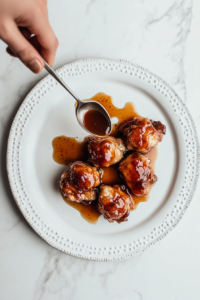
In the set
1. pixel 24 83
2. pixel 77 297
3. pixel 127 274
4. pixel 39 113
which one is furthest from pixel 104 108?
pixel 77 297

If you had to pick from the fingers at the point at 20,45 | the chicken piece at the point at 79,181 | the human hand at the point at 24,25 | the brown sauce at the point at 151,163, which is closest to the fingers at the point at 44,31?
the human hand at the point at 24,25

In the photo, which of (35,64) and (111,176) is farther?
(111,176)

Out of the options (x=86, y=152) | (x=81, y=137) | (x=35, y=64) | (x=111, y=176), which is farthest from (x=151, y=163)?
(x=35, y=64)

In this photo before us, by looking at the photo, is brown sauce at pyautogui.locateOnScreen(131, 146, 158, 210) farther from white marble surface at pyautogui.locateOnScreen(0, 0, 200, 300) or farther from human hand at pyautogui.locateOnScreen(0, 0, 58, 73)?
human hand at pyautogui.locateOnScreen(0, 0, 58, 73)

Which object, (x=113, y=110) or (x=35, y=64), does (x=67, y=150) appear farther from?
(x=35, y=64)

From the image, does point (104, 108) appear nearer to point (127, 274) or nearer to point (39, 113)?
point (39, 113)
